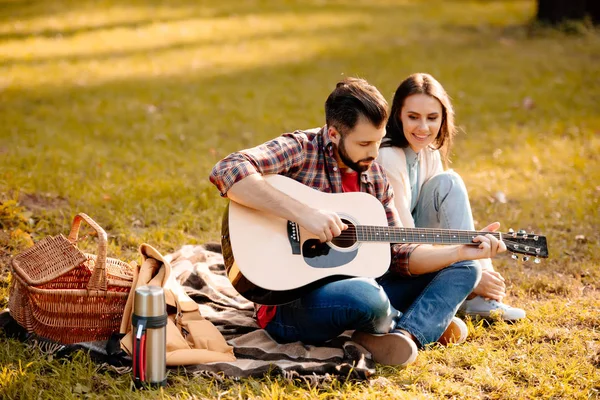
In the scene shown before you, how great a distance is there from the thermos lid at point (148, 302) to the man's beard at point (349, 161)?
1.14 metres

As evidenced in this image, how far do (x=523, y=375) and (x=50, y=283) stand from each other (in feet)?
7.37

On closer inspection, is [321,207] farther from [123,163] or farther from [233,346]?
[123,163]

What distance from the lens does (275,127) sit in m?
7.51

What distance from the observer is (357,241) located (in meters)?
3.51

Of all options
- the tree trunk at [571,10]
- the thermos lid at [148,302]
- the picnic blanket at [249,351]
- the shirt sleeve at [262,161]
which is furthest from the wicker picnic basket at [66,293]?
the tree trunk at [571,10]

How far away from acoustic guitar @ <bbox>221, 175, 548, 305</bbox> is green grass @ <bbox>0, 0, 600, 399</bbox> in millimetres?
456

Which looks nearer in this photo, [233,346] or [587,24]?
[233,346]

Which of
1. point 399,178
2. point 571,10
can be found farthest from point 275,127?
point 571,10

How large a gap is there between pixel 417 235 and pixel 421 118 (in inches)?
31.2

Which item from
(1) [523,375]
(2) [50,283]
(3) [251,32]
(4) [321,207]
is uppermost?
(3) [251,32]

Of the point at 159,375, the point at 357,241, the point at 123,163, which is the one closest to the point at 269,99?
the point at 123,163

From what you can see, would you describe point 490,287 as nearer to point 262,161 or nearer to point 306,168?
point 306,168

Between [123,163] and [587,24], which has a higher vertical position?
[587,24]

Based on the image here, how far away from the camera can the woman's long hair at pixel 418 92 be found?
4.08 metres
